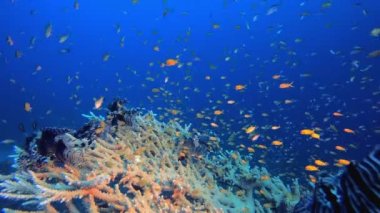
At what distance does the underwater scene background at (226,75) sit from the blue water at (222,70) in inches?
10.8

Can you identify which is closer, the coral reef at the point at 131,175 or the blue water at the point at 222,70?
the coral reef at the point at 131,175

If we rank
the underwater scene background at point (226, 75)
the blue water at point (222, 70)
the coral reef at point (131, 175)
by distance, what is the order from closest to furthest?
1. the coral reef at point (131, 175)
2. the underwater scene background at point (226, 75)
3. the blue water at point (222, 70)

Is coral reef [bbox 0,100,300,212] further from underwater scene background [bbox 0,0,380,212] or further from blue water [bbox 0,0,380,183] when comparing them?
blue water [bbox 0,0,380,183]

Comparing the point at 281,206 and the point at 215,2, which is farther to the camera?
the point at 215,2

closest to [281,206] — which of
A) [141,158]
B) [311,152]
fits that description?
[141,158]

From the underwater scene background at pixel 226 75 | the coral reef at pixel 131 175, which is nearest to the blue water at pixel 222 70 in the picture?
the underwater scene background at pixel 226 75

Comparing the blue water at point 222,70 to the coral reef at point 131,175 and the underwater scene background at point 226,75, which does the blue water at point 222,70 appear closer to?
the underwater scene background at point 226,75

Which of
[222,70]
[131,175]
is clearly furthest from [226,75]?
[131,175]

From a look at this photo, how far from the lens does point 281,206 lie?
516 cm

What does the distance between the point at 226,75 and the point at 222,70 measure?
50.9 ft

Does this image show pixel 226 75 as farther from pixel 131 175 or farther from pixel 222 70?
pixel 131 175

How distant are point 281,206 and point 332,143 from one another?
25.6 meters

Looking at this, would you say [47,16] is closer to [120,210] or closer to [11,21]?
[11,21]

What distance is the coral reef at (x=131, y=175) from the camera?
3.70 meters
